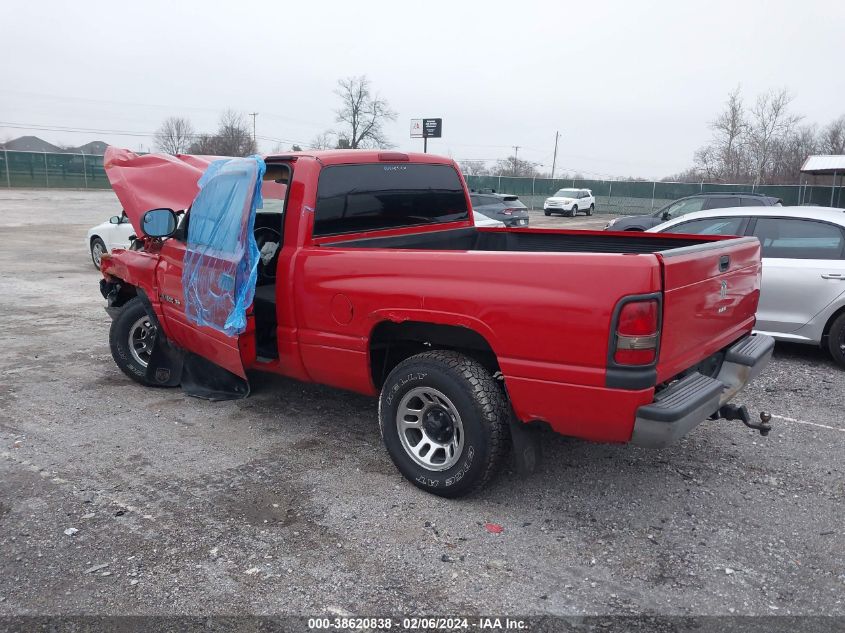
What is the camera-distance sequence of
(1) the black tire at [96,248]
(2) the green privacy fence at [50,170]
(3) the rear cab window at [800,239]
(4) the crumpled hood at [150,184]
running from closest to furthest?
1. (4) the crumpled hood at [150,184]
2. (3) the rear cab window at [800,239]
3. (1) the black tire at [96,248]
4. (2) the green privacy fence at [50,170]

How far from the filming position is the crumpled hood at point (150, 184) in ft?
18.3

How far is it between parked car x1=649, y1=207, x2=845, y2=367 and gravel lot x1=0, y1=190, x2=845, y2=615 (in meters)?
1.04

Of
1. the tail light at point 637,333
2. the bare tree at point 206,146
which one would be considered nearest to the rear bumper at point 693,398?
the tail light at point 637,333

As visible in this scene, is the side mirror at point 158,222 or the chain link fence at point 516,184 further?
the chain link fence at point 516,184

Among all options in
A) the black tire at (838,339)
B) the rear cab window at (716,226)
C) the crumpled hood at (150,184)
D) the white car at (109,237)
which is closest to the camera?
the crumpled hood at (150,184)

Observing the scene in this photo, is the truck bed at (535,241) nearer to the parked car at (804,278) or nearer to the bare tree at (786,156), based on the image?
the parked car at (804,278)

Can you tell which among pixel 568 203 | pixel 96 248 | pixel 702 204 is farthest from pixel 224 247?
pixel 568 203

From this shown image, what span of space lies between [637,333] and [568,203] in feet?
112

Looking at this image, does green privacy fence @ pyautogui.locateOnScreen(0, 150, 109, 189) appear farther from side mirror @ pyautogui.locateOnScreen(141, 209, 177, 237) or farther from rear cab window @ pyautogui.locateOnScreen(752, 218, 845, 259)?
rear cab window @ pyautogui.locateOnScreen(752, 218, 845, 259)

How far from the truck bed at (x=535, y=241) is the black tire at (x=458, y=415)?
118 cm

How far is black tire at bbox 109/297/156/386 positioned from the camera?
5.79 m

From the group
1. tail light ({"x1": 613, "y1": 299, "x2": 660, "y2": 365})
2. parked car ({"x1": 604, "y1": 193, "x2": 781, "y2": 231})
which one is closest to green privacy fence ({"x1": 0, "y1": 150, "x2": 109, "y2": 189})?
parked car ({"x1": 604, "y1": 193, "x2": 781, "y2": 231})

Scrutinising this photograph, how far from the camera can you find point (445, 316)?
142 inches

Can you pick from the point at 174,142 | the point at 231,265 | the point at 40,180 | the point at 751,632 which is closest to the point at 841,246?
the point at 751,632
